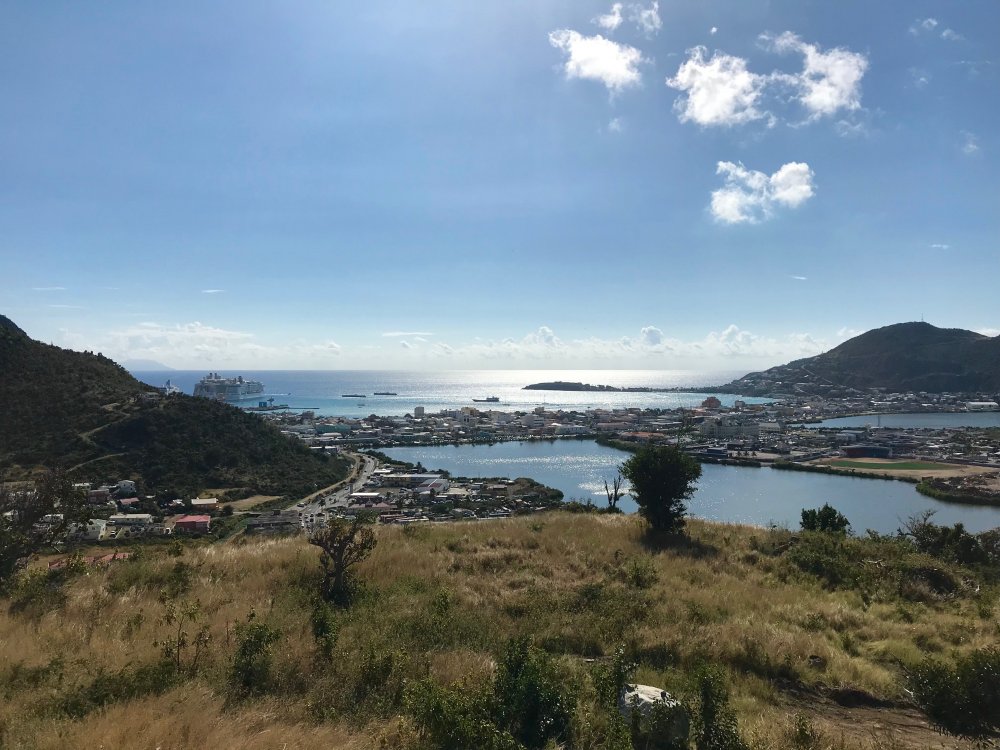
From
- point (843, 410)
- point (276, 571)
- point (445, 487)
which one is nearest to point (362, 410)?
point (445, 487)

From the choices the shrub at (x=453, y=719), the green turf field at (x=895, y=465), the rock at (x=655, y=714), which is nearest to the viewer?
the shrub at (x=453, y=719)

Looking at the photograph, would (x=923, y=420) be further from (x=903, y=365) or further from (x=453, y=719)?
(x=453, y=719)

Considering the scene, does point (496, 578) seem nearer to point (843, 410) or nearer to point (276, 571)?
point (276, 571)

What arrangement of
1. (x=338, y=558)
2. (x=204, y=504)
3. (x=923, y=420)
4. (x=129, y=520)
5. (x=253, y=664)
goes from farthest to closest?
(x=923, y=420)
(x=204, y=504)
(x=129, y=520)
(x=338, y=558)
(x=253, y=664)

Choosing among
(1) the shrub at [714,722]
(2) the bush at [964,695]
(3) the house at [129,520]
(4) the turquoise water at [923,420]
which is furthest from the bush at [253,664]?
(4) the turquoise water at [923,420]

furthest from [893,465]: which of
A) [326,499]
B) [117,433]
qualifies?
[117,433]

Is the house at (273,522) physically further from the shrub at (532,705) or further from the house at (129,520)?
the shrub at (532,705)
